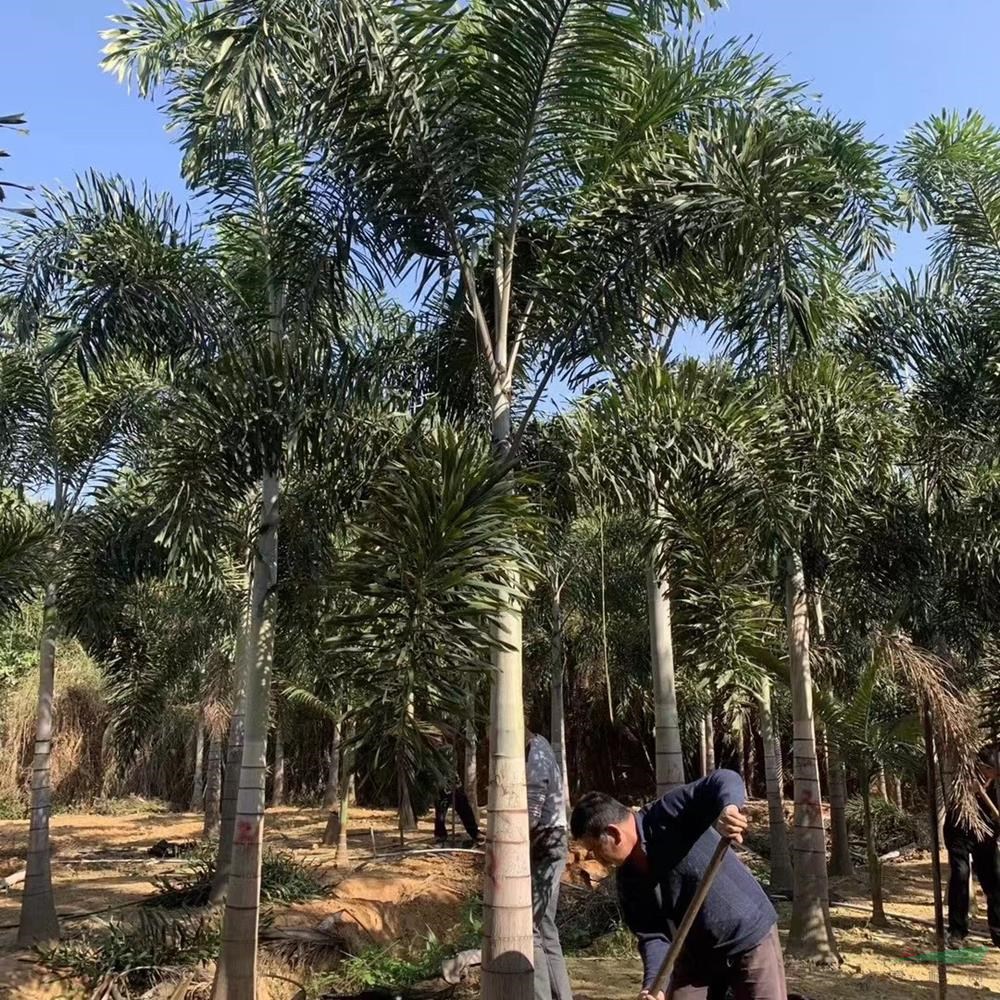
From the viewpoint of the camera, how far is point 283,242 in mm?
7016

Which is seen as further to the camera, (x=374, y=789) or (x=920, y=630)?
(x=920, y=630)

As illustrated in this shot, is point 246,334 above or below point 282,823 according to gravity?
above

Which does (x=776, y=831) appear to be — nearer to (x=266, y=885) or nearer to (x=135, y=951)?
(x=266, y=885)

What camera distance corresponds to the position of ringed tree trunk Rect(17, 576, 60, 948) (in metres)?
9.25

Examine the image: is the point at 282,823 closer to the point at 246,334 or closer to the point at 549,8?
the point at 246,334

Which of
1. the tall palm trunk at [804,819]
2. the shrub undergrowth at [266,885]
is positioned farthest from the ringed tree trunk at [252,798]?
the tall palm trunk at [804,819]

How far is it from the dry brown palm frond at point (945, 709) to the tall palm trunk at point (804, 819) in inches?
40.2

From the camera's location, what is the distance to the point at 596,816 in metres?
3.43

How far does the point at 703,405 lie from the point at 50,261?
501 cm

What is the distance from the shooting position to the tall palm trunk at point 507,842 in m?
4.82

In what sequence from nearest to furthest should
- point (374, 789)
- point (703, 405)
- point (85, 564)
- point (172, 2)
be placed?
point (374, 789), point (703, 405), point (172, 2), point (85, 564)

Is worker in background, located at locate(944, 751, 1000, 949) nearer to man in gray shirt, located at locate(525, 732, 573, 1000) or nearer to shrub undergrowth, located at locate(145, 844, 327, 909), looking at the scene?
man in gray shirt, located at locate(525, 732, 573, 1000)

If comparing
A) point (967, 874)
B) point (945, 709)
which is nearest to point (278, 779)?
point (967, 874)

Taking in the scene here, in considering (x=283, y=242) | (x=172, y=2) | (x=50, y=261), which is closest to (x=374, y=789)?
(x=283, y=242)
